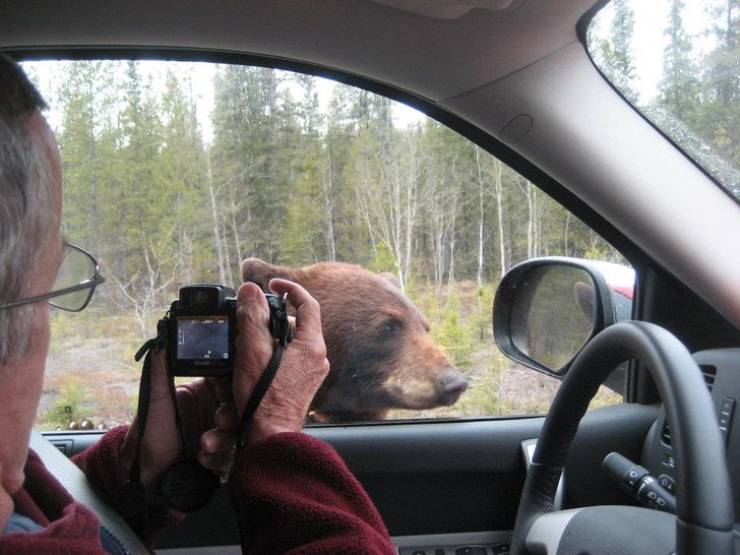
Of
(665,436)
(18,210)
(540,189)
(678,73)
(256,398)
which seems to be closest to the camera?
(18,210)

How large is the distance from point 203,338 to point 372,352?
3.04ft

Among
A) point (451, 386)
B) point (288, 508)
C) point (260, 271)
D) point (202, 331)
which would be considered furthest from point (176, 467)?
point (451, 386)

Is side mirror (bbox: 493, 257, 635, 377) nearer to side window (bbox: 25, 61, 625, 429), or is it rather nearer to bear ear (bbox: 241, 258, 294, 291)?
side window (bbox: 25, 61, 625, 429)

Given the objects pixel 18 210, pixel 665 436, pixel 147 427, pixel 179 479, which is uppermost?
pixel 18 210

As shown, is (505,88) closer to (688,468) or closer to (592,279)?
(592,279)

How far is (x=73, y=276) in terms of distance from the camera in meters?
1.17

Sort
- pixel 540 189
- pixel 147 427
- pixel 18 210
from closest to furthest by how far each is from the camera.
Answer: pixel 18 210 → pixel 147 427 → pixel 540 189

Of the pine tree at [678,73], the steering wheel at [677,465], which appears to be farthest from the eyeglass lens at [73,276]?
the pine tree at [678,73]

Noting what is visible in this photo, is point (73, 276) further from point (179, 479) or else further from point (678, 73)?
point (678, 73)

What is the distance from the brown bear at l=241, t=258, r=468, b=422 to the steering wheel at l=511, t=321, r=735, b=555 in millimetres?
731

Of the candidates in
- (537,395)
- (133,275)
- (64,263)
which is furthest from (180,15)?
(537,395)

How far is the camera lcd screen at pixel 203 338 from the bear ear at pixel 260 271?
0.68 metres

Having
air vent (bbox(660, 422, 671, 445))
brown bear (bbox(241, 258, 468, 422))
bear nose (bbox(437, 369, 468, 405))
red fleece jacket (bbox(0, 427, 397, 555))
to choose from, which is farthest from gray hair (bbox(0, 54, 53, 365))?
air vent (bbox(660, 422, 671, 445))

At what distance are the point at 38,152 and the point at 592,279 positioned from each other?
Result: 156cm
